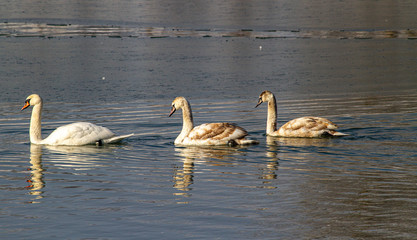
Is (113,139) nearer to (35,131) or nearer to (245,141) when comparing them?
(35,131)

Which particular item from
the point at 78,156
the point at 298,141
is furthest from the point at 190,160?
the point at 298,141

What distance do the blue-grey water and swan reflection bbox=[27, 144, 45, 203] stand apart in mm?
28

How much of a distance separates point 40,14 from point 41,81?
77.7ft

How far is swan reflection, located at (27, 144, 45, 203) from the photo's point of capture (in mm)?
9398

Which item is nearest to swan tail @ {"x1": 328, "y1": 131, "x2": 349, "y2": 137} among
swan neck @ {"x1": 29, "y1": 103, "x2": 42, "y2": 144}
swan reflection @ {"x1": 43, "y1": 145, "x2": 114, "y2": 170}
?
swan reflection @ {"x1": 43, "y1": 145, "x2": 114, "y2": 170}

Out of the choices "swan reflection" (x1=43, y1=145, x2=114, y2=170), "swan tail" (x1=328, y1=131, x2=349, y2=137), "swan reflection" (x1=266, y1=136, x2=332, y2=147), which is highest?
"swan tail" (x1=328, y1=131, x2=349, y2=137)

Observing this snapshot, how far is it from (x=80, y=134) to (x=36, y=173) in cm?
281

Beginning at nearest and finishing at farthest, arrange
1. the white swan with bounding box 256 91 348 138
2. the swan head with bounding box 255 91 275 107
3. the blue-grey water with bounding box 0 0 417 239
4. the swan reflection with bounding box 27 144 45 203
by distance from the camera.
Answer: the blue-grey water with bounding box 0 0 417 239, the swan reflection with bounding box 27 144 45 203, the white swan with bounding box 256 91 348 138, the swan head with bounding box 255 91 275 107

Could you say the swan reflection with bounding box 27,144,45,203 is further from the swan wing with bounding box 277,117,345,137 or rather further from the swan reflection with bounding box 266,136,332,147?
the swan wing with bounding box 277,117,345,137

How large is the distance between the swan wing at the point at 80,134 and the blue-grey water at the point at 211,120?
0.57ft

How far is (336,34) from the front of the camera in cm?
3331

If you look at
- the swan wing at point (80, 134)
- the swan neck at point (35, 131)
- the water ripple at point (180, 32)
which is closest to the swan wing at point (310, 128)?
the swan wing at point (80, 134)

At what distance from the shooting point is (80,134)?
1351cm

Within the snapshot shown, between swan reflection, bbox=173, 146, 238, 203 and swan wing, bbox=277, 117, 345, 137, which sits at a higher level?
swan wing, bbox=277, 117, 345, 137
